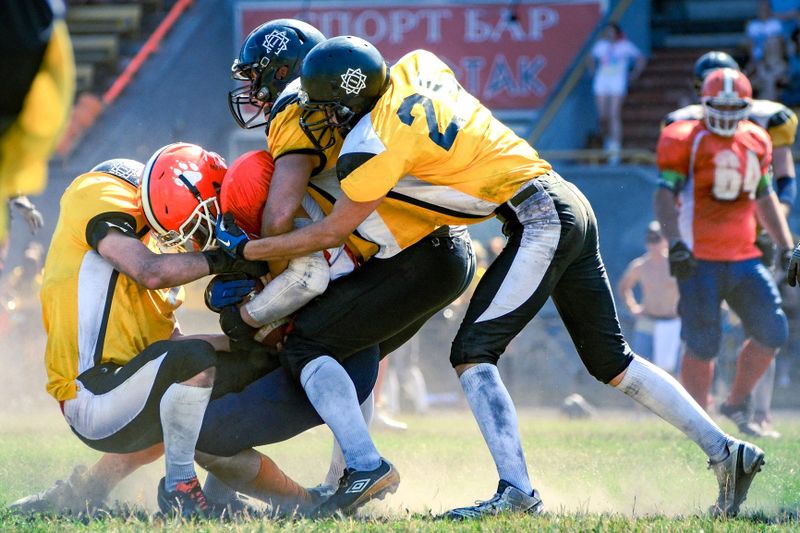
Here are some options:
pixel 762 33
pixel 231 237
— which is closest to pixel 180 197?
pixel 231 237

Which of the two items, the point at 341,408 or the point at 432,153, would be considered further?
the point at 341,408

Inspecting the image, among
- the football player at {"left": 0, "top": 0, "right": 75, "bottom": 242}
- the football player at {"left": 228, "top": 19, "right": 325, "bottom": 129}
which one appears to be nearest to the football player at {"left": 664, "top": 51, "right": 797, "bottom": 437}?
the football player at {"left": 228, "top": 19, "right": 325, "bottom": 129}

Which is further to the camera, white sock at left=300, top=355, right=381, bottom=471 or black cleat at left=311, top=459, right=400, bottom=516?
white sock at left=300, top=355, right=381, bottom=471

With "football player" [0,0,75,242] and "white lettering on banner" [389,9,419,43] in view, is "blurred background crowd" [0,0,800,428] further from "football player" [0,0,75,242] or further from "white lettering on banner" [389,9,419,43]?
"football player" [0,0,75,242]

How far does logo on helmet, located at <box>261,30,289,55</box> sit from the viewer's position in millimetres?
4988

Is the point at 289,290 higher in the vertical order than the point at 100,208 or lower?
lower

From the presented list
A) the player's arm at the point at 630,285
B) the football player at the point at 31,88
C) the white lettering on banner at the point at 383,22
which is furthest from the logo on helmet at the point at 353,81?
the white lettering on banner at the point at 383,22

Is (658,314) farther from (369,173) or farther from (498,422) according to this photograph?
(369,173)

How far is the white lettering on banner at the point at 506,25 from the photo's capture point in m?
15.4

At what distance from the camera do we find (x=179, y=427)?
15.2 feet

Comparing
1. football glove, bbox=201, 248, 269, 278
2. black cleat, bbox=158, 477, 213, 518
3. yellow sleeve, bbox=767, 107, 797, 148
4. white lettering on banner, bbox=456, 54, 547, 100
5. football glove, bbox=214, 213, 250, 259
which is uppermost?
football glove, bbox=214, 213, 250, 259

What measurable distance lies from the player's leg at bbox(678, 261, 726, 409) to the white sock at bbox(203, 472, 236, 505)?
11.9ft

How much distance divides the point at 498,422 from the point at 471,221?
2.53ft

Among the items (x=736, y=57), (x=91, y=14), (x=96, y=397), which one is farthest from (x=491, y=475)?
(x=91, y=14)
